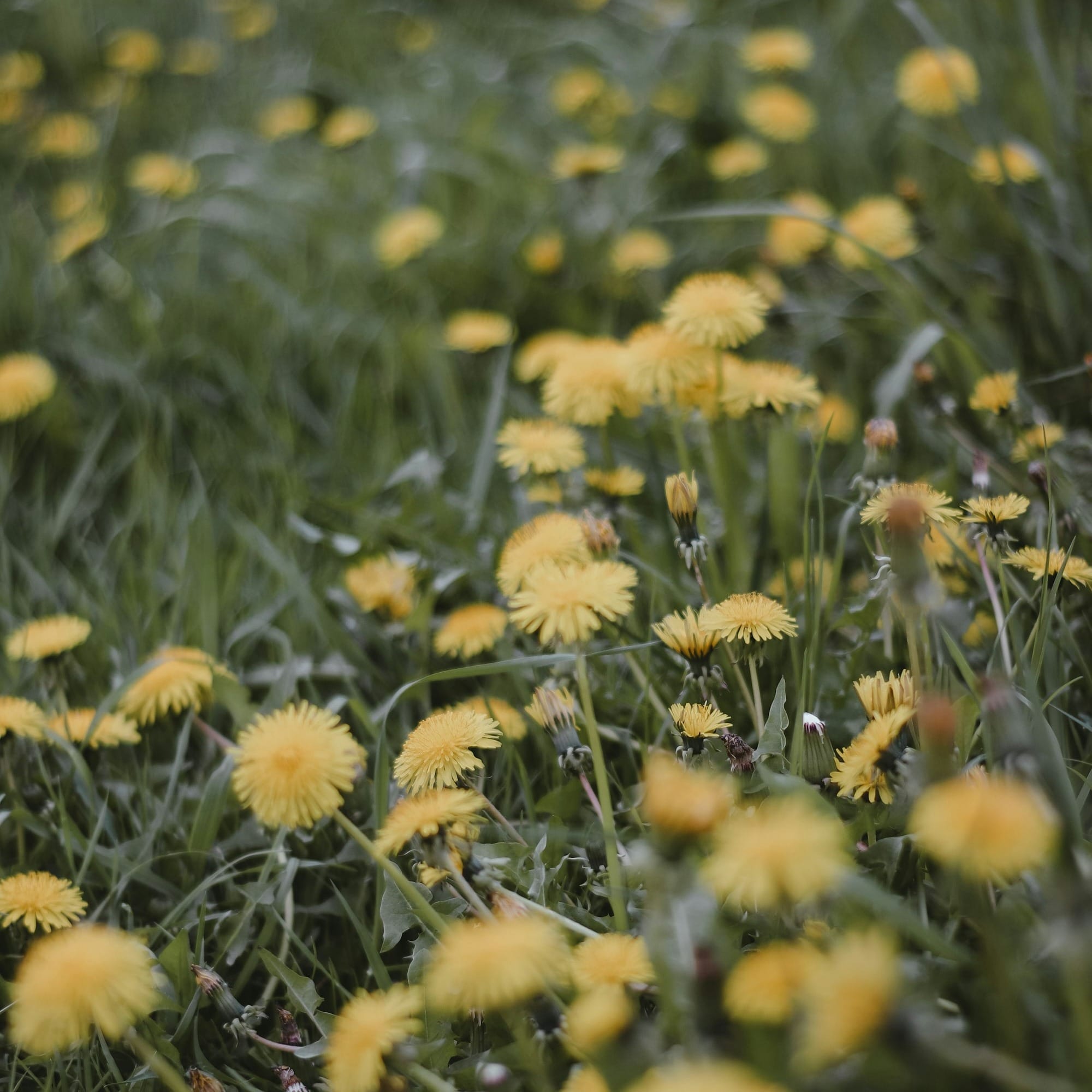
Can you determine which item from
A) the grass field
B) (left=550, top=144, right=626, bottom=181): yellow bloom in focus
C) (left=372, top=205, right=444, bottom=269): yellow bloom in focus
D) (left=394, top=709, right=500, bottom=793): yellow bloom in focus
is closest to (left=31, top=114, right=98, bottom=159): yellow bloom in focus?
the grass field

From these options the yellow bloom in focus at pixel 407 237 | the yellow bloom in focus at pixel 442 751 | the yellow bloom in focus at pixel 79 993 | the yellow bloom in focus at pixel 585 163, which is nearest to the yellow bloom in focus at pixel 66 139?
the yellow bloom in focus at pixel 407 237

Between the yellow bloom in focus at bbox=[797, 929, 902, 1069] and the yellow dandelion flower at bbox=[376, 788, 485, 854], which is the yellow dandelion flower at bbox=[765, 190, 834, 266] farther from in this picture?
the yellow bloom in focus at bbox=[797, 929, 902, 1069]

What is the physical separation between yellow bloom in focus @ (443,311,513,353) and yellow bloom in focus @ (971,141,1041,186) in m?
0.80

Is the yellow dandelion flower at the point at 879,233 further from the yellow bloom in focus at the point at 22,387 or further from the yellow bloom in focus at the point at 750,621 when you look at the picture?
the yellow bloom in focus at the point at 22,387

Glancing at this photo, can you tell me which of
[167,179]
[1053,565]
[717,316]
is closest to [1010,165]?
[717,316]

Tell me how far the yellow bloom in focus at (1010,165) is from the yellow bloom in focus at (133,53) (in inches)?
83.7

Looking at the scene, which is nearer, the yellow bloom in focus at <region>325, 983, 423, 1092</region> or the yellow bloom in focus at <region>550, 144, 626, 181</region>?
the yellow bloom in focus at <region>325, 983, 423, 1092</region>

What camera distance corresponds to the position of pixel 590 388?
45.6 inches

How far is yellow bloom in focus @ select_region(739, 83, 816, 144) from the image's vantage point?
2.00 m

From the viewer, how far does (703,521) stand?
115 cm

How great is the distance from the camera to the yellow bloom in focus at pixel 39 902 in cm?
89

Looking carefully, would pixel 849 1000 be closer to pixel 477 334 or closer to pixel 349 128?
pixel 477 334

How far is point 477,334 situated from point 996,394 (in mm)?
819

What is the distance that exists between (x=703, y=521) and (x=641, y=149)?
1.38 meters
